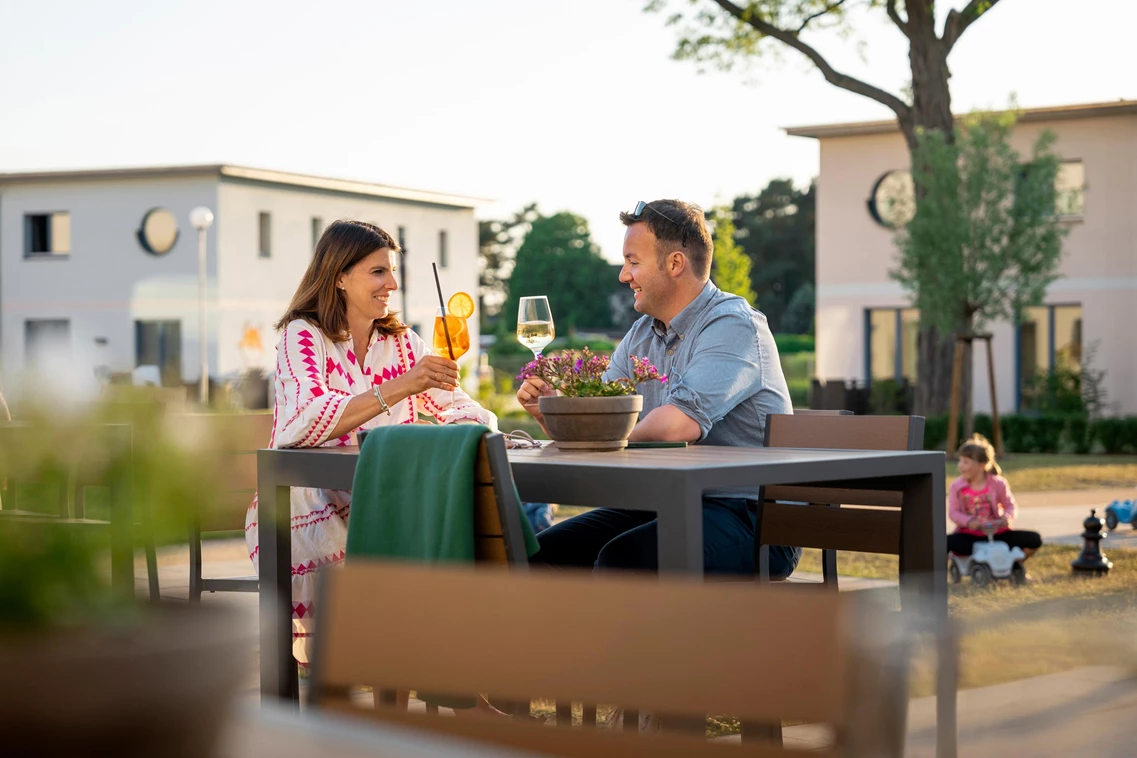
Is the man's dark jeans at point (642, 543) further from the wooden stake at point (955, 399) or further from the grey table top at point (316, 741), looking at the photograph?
the wooden stake at point (955, 399)

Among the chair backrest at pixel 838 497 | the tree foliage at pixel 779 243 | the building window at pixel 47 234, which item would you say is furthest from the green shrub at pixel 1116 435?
the tree foliage at pixel 779 243

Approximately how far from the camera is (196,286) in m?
41.8

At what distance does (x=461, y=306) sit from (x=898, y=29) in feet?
58.5

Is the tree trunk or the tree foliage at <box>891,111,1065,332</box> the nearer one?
the tree foliage at <box>891,111,1065,332</box>

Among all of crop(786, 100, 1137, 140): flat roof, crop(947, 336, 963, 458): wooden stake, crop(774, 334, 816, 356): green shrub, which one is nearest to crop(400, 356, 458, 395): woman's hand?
crop(947, 336, 963, 458): wooden stake

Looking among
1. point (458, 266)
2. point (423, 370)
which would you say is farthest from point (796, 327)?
point (423, 370)

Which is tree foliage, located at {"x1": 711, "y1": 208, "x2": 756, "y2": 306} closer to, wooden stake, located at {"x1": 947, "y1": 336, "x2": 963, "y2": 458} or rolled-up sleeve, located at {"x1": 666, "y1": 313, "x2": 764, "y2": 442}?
wooden stake, located at {"x1": 947, "y1": 336, "x2": 963, "y2": 458}

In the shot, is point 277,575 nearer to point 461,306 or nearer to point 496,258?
point 461,306

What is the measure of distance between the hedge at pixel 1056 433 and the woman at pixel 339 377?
17.3 m

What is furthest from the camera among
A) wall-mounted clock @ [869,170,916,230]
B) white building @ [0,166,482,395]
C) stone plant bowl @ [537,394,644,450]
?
white building @ [0,166,482,395]

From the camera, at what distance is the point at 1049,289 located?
2767cm

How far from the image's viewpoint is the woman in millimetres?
4145

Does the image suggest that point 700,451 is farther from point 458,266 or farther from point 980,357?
point 458,266

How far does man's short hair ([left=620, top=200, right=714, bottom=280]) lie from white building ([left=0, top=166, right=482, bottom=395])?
121 feet
